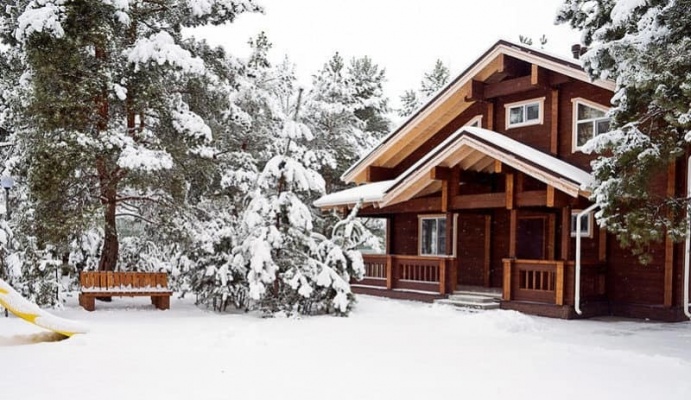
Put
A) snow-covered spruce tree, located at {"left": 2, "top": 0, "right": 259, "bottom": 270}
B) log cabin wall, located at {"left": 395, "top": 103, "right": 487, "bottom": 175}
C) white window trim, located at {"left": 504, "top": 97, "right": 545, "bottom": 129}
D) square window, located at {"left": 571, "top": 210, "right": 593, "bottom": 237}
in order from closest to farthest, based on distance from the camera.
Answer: snow-covered spruce tree, located at {"left": 2, "top": 0, "right": 259, "bottom": 270} < square window, located at {"left": 571, "top": 210, "right": 593, "bottom": 237} < white window trim, located at {"left": 504, "top": 97, "right": 545, "bottom": 129} < log cabin wall, located at {"left": 395, "top": 103, "right": 487, "bottom": 175}

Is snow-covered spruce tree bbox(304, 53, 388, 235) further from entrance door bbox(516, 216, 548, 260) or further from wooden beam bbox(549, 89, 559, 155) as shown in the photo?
wooden beam bbox(549, 89, 559, 155)

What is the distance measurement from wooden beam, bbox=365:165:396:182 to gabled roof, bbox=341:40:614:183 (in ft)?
0.42

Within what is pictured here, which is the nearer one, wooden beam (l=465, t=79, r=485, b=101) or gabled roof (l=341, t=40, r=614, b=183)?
gabled roof (l=341, t=40, r=614, b=183)

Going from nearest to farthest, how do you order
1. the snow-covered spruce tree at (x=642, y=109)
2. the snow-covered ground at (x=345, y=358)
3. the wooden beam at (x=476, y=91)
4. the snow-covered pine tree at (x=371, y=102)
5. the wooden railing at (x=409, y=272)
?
the snow-covered ground at (x=345, y=358), the snow-covered spruce tree at (x=642, y=109), the wooden railing at (x=409, y=272), the wooden beam at (x=476, y=91), the snow-covered pine tree at (x=371, y=102)

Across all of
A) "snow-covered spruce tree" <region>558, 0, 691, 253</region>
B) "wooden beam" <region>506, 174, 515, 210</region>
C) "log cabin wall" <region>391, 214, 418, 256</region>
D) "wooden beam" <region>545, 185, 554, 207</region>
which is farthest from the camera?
"log cabin wall" <region>391, 214, 418, 256</region>

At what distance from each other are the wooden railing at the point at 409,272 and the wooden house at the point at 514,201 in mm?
32

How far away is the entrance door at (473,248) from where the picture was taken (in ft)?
56.9

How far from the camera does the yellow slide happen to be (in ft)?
30.3

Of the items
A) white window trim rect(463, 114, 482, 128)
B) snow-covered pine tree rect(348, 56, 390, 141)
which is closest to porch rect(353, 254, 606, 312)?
white window trim rect(463, 114, 482, 128)

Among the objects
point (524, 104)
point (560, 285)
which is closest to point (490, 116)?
point (524, 104)

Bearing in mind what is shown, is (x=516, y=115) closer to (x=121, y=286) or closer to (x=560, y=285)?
(x=560, y=285)

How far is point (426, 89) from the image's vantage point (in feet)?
130

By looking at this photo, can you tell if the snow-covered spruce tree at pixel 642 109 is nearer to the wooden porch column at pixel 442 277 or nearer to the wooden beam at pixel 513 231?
the wooden beam at pixel 513 231

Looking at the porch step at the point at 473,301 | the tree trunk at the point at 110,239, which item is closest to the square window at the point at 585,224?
the porch step at the point at 473,301
